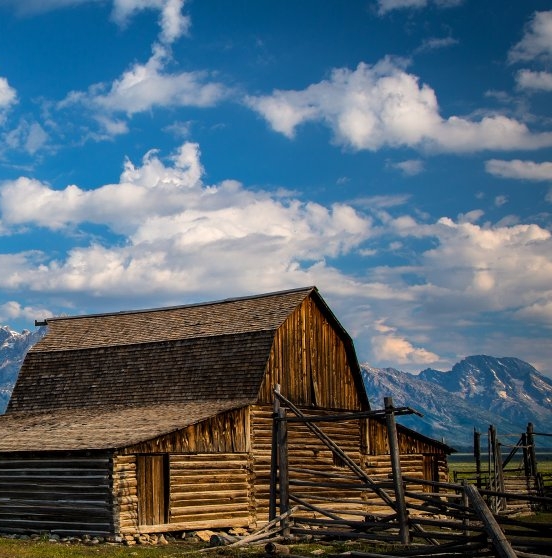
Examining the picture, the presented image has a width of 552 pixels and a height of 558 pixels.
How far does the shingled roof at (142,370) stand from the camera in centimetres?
3036

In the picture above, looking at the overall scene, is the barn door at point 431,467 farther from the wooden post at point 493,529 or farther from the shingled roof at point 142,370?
the wooden post at point 493,529

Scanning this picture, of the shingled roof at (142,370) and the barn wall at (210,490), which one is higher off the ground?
the shingled roof at (142,370)

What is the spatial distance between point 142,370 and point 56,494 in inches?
345

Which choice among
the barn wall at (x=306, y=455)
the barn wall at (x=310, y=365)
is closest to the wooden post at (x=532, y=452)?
the barn wall at (x=310, y=365)

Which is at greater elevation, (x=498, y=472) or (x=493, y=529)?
(x=498, y=472)

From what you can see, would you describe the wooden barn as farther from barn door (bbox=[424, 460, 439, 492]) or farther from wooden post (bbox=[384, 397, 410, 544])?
wooden post (bbox=[384, 397, 410, 544])

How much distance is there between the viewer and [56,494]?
27438mm

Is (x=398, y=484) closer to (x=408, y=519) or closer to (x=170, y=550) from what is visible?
(x=408, y=519)

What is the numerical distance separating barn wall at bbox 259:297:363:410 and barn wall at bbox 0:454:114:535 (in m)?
7.08

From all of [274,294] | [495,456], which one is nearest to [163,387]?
[274,294]

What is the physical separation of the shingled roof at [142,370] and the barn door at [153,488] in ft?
3.10

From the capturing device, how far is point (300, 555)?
784 inches

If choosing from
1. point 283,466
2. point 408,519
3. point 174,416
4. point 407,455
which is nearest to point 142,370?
point 174,416

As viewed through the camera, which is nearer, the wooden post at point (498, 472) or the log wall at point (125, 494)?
the log wall at point (125, 494)
